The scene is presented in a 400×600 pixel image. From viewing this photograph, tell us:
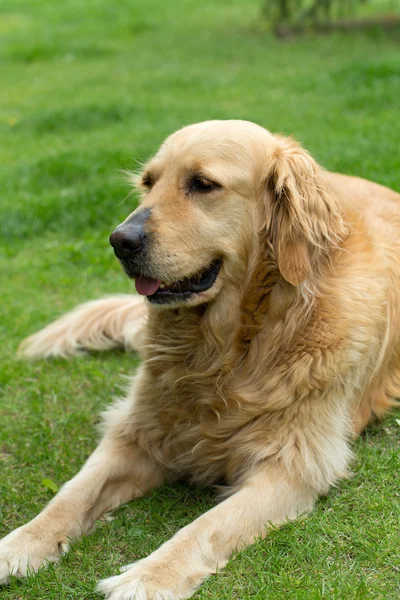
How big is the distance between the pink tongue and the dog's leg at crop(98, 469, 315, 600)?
88 centimetres

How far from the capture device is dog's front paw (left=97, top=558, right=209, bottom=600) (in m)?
2.76

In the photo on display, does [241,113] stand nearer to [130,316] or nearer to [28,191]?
[28,191]

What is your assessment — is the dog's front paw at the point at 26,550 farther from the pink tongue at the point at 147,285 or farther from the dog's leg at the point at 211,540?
the pink tongue at the point at 147,285

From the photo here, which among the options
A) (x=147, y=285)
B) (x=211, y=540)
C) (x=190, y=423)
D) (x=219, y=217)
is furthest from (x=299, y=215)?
(x=211, y=540)

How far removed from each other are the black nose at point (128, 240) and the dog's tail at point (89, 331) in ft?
5.27

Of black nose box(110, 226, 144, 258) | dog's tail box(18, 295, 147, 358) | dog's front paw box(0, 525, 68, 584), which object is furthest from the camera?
dog's tail box(18, 295, 147, 358)

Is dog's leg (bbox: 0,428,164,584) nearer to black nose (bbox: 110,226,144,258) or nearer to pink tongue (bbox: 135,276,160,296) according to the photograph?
pink tongue (bbox: 135,276,160,296)

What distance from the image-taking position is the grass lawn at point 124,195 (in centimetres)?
301

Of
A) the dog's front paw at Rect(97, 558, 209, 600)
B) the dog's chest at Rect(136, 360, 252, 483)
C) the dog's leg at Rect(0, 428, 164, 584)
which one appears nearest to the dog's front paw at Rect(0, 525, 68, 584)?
the dog's leg at Rect(0, 428, 164, 584)

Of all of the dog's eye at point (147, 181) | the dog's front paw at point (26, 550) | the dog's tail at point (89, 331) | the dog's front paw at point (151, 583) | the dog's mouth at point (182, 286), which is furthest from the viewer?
the dog's tail at point (89, 331)

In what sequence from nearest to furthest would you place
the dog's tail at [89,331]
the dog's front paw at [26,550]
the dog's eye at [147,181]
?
the dog's front paw at [26,550]
the dog's eye at [147,181]
the dog's tail at [89,331]

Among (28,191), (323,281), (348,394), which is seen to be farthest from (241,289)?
(28,191)

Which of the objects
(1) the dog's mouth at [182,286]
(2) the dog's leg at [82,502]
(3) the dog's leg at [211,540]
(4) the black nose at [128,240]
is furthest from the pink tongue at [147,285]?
(3) the dog's leg at [211,540]

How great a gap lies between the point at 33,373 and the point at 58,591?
2.05m
